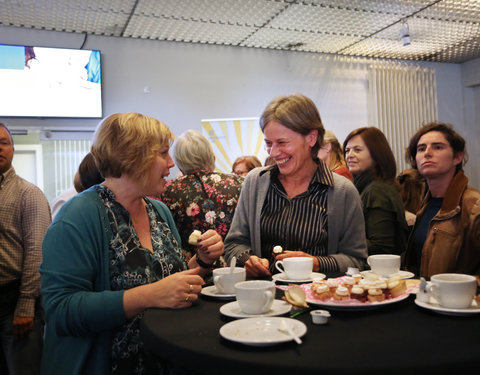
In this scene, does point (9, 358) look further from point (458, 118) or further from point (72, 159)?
point (458, 118)

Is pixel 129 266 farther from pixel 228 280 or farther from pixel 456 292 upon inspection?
pixel 456 292

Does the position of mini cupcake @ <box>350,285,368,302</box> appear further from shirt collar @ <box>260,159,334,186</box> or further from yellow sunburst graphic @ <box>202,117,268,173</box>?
yellow sunburst graphic @ <box>202,117,268,173</box>

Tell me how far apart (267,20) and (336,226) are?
3.73 meters

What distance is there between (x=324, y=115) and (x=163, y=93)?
7.94ft

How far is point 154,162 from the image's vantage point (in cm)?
160

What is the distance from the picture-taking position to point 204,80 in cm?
567

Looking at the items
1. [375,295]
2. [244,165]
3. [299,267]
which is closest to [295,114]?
[299,267]

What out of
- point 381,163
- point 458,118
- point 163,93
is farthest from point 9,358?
point 458,118

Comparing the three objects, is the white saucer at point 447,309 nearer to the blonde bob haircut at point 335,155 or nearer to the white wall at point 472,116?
the blonde bob haircut at point 335,155

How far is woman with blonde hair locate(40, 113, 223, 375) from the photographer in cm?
135

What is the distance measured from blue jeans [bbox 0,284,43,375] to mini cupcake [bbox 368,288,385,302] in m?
2.25

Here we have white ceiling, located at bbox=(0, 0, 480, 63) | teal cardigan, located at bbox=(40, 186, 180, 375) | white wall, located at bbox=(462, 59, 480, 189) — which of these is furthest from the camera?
white wall, located at bbox=(462, 59, 480, 189)

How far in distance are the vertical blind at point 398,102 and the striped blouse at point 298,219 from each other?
4936mm

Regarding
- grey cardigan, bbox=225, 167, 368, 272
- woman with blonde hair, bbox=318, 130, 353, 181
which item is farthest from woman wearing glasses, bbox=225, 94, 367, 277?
woman with blonde hair, bbox=318, 130, 353, 181
